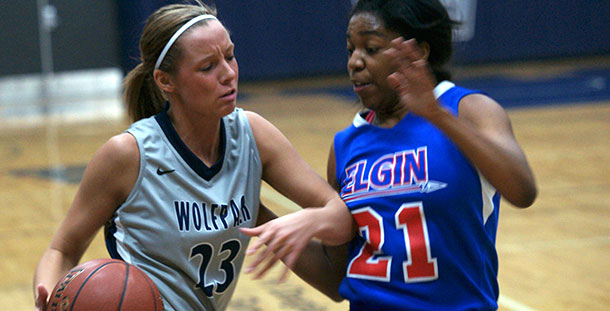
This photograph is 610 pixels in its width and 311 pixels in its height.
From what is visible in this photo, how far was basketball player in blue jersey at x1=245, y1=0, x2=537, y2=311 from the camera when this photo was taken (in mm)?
1971

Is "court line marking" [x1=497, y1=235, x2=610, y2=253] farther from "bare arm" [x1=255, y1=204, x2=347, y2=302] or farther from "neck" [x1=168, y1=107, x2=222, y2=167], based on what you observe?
"neck" [x1=168, y1=107, x2=222, y2=167]

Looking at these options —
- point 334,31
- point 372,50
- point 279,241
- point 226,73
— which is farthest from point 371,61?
point 334,31

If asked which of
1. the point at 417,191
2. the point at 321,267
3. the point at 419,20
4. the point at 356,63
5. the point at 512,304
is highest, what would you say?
the point at 419,20

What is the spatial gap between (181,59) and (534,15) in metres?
14.6

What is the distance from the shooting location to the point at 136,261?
87.4 inches

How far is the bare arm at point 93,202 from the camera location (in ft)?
7.07

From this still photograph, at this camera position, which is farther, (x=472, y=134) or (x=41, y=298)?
(x=41, y=298)

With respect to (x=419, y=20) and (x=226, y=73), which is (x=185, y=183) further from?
(x=419, y=20)

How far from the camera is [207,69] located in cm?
216

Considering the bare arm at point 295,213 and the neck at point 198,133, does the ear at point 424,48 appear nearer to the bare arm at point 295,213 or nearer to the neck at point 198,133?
the bare arm at point 295,213

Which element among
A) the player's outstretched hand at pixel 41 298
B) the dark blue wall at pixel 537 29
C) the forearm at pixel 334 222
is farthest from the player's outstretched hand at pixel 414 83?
the dark blue wall at pixel 537 29

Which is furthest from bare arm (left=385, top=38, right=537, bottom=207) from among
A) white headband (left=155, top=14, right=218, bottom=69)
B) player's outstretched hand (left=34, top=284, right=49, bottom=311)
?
player's outstretched hand (left=34, top=284, right=49, bottom=311)

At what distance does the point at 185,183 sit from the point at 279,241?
17.4 inches

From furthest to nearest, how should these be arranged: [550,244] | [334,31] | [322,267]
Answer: [334,31], [550,244], [322,267]
